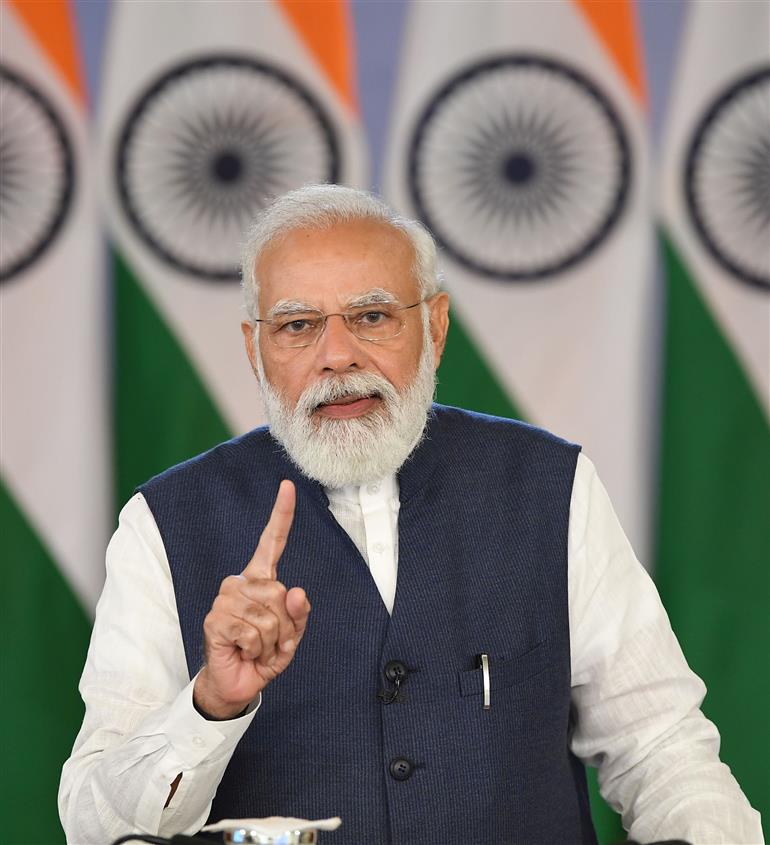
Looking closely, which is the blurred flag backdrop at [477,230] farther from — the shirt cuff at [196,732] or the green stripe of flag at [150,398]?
the shirt cuff at [196,732]

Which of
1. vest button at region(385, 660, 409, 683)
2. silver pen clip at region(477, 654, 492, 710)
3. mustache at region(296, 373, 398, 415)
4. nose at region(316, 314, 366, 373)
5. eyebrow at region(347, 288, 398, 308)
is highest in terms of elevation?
eyebrow at region(347, 288, 398, 308)

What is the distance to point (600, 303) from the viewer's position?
3.51 metres

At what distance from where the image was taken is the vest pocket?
2033mm

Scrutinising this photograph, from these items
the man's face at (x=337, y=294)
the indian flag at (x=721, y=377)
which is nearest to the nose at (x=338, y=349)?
the man's face at (x=337, y=294)

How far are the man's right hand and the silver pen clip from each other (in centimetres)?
47

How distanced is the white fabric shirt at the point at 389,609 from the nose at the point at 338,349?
258 mm

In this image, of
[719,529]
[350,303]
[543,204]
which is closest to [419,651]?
[350,303]

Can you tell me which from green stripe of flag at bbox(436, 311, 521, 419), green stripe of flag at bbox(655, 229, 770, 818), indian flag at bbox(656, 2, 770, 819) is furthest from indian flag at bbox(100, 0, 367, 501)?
green stripe of flag at bbox(655, 229, 770, 818)

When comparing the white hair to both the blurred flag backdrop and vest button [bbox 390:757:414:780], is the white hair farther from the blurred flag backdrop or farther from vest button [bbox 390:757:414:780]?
the blurred flag backdrop

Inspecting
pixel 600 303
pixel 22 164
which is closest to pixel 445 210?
pixel 600 303

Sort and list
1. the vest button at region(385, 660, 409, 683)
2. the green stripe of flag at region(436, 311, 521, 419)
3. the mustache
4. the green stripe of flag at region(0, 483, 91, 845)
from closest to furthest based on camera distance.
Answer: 1. the vest button at region(385, 660, 409, 683)
2. the mustache
3. the green stripe of flag at region(0, 483, 91, 845)
4. the green stripe of flag at region(436, 311, 521, 419)

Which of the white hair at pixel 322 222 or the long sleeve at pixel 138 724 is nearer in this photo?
the long sleeve at pixel 138 724

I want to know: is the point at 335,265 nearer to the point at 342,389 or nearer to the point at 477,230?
the point at 342,389

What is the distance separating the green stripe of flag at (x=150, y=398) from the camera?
3494 mm
